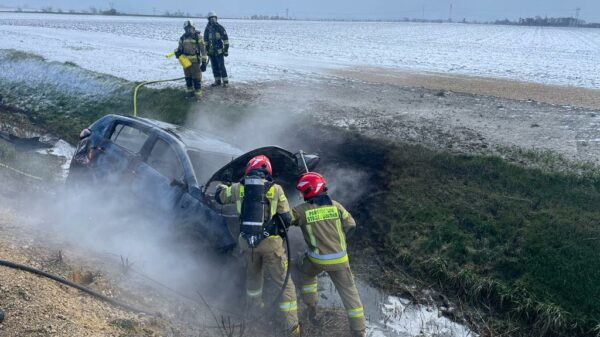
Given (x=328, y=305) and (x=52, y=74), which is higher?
(x=52, y=74)

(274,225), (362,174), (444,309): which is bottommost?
Answer: (444,309)

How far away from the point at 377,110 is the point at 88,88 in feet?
29.4

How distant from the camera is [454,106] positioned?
12859 millimetres

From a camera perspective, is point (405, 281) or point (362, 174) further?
point (362, 174)

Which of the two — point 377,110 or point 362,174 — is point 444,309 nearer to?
point 362,174

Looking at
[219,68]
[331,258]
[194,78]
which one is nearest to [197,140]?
[331,258]

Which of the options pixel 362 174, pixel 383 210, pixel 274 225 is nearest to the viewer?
pixel 274 225

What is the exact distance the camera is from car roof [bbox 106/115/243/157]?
21.9 ft

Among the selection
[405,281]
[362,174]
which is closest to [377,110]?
[362,174]

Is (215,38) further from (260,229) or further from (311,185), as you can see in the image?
(260,229)

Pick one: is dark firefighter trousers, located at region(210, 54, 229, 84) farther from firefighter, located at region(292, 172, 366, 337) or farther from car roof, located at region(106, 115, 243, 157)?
firefighter, located at region(292, 172, 366, 337)

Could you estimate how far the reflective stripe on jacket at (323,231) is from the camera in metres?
5.09

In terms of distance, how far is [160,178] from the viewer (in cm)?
634

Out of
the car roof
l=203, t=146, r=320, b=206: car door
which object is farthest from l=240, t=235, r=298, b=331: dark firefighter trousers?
the car roof
